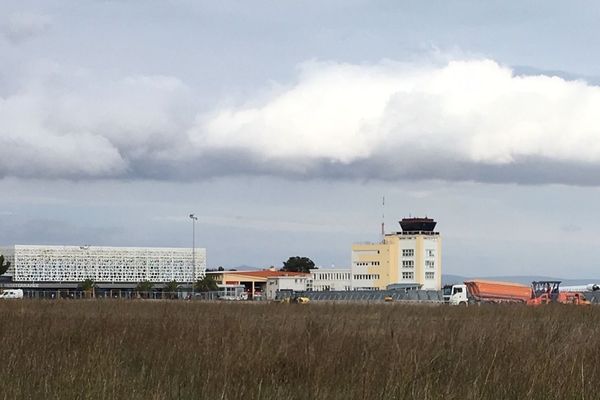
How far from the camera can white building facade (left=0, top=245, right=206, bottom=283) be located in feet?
493

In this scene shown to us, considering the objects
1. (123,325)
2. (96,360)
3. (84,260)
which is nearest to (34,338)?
(123,325)

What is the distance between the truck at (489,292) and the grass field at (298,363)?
56294mm

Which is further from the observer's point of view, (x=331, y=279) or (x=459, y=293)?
(x=331, y=279)

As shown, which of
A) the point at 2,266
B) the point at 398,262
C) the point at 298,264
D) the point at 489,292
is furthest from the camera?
the point at 298,264

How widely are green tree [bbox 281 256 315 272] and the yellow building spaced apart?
148ft

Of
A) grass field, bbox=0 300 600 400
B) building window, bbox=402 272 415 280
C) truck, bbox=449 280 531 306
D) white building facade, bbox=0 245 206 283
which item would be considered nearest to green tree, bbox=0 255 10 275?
white building facade, bbox=0 245 206 283

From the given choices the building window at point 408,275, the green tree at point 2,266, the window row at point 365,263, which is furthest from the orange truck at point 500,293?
the green tree at point 2,266

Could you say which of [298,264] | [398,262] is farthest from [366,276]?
[298,264]

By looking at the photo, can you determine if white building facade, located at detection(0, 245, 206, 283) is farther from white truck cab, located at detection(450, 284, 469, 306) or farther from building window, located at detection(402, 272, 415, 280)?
white truck cab, located at detection(450, 284, 469, 306)

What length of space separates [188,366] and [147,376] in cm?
65

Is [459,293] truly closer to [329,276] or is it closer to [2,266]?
[329,276]

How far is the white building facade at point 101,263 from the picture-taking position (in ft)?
493

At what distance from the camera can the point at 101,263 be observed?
155125 millimetres

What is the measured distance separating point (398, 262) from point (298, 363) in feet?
402
